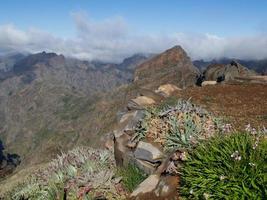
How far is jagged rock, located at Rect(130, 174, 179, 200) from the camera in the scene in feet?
41.8

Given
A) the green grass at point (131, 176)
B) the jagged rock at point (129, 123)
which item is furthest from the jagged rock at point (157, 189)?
the jagged rock at point (129, 123)

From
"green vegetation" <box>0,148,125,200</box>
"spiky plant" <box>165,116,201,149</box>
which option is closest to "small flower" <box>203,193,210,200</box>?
"spiky plant" <box>165,116,201,149</box>

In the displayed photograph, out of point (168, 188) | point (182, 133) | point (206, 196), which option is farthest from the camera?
point (182, 133)

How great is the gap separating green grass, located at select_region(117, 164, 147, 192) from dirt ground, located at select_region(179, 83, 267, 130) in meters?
5.28

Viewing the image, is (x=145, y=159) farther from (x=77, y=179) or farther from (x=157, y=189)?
(x=157, y=189)

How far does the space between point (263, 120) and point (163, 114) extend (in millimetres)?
6825

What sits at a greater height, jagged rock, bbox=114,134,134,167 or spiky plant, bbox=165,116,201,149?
spiky plant, bbox=165,116,201,149

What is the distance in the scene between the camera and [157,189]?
13227 mm

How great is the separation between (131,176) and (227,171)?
16.1 feet

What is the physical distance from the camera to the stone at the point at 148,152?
1552 centimetres

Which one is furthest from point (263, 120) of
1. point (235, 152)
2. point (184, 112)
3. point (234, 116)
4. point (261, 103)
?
point (235, 152)

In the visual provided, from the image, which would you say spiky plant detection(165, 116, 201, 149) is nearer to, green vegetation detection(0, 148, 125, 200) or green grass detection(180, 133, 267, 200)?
green grass detection(180, 133, 267, 200)

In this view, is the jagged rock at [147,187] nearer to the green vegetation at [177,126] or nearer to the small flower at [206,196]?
the green vegetation at [177,126]

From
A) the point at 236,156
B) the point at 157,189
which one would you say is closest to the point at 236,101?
the point at 157,189
